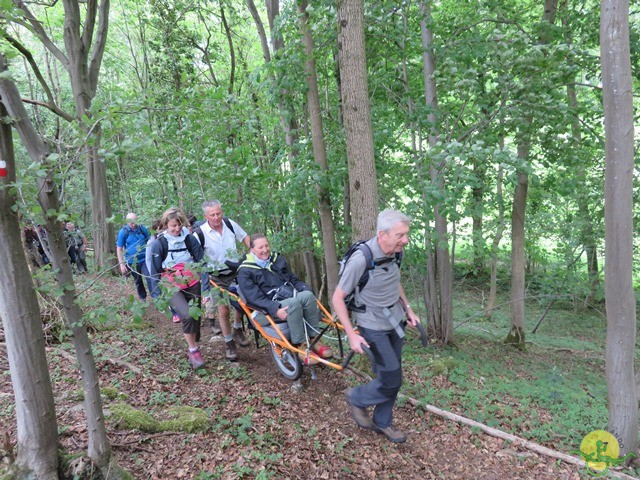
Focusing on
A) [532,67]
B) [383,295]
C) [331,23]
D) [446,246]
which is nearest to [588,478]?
[383,295]

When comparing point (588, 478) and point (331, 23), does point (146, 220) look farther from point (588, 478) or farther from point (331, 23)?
point (588, 478)

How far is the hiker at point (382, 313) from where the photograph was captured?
338 cm

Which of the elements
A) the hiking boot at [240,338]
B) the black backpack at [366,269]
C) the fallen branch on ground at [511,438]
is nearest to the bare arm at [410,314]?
the black backpack at [366,269]

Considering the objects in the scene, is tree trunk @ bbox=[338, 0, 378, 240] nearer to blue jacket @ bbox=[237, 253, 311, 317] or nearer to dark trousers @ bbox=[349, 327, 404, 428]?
blue jacket @ bbox=[237, 253, 311, 317]

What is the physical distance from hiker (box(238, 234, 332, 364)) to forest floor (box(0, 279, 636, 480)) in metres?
0.61

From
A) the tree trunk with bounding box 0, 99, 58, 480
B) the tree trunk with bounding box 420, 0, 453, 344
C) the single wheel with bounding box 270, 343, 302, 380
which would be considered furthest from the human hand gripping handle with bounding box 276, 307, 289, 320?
the tree trunk with bounding box 420, 0, 453, 344

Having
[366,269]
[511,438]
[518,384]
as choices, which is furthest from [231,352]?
[518,384]

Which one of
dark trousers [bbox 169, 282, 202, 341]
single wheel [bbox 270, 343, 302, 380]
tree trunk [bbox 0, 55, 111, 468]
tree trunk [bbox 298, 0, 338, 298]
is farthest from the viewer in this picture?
tree trunk [bbox 298, 0, 338, 298]

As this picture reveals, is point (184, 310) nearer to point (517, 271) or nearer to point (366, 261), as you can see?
point (366, 261)

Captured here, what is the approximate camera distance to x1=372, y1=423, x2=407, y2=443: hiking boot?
12.6ft

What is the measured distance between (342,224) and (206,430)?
187 inches

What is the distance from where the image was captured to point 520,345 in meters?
8.91

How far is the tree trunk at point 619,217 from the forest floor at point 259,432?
0.94 metres

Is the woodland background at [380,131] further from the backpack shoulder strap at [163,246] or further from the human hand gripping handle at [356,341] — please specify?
the human hand gripping handle at [356,341]
